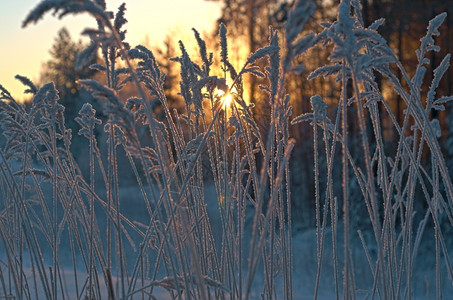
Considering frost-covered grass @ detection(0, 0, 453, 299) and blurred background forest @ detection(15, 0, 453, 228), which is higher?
blurred background forest @ detection(15, 0, 453, 228)

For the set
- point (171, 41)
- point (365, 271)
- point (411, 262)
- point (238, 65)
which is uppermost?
point (171, 41)

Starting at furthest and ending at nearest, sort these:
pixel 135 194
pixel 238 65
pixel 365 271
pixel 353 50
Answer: pixel 238 65 < pixel 135 194 < pixel 365 271 < pixel 353 50

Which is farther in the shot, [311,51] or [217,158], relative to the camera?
[311,51]

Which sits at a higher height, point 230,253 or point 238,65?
point 238,65

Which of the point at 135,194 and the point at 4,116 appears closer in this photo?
the point at 4,116

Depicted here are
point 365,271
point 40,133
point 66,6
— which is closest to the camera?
point 66,6

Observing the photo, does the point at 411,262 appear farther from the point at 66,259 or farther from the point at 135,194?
the point at 135,194

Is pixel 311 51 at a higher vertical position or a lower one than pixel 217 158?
higher

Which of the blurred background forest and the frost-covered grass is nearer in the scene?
the frost-covered grass

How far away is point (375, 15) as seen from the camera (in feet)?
40.2

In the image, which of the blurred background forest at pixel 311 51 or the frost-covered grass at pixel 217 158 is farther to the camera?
the blurred background forest at pixel 311 51

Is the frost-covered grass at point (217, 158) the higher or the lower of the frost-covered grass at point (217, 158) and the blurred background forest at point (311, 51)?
the lower

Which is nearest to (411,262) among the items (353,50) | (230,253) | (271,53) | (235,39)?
(230,253)

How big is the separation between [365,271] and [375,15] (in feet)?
22.2
